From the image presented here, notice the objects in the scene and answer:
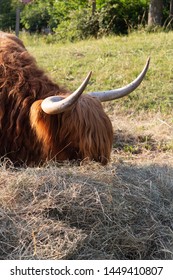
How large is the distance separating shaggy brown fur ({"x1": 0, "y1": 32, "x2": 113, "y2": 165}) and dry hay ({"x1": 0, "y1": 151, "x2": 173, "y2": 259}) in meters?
0.33

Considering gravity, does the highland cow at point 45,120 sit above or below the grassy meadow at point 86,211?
above

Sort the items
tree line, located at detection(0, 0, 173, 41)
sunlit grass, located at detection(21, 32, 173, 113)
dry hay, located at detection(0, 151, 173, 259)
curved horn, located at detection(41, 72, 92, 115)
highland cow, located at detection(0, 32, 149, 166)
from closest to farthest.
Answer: dry hay, located at detection(0, 151, 173, 259), curved horn, located at detection(41, 72, 92, 115), highland cow, located at detection(0, 32, 149, 166), sunlit grass, located at detection(21, 32, 173, 113), tree line, located at detection(0, 0, 173, 41)

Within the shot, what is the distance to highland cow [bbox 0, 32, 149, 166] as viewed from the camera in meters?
4.58

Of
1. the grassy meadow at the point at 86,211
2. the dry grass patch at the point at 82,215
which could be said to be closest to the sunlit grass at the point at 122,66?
the grassy meadow at the point at 86,211

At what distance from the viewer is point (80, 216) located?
3.71m

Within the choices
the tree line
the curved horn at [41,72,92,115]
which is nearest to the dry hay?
the curved horn at [41,72,92,115]

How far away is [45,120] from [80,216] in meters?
1.17

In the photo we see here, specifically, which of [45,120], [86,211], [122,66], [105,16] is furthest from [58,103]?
[105,16]

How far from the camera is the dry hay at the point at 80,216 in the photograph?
11.3ft

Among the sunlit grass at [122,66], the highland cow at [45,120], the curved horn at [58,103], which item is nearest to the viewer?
the curved horn at [58,103]

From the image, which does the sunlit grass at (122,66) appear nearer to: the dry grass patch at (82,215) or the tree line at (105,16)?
the tree line at (105,16)

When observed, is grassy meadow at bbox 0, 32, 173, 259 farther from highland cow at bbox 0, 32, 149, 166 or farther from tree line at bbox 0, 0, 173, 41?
tree line at bbox 0, 0, 173, 41
